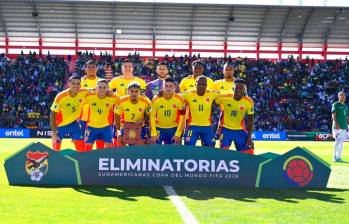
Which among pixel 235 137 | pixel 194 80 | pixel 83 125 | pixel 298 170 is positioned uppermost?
pixel 194 80

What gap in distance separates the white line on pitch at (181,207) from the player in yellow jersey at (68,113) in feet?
10.4

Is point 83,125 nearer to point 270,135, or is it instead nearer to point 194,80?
point 194,80

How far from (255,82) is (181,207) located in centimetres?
3267

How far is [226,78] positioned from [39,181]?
4.89m

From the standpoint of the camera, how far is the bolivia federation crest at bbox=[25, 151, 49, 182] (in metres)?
8.36

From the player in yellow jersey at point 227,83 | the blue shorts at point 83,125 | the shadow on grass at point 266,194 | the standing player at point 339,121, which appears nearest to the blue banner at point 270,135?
the standing player at point 339,121

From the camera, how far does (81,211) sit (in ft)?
20.7

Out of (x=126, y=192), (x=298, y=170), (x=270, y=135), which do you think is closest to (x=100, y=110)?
(x=126, y=192)

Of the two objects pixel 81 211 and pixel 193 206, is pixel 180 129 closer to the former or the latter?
pixel 193 206

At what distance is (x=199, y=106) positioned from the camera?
998cm

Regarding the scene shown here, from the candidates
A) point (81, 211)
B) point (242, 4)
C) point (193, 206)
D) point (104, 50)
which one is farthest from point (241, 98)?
point (104, 50)

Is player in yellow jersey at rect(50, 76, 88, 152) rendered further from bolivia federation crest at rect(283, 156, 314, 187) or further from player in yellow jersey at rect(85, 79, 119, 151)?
bolivia federation crest at rect(283, 156, 314, 187)

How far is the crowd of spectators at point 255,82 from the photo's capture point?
112ft

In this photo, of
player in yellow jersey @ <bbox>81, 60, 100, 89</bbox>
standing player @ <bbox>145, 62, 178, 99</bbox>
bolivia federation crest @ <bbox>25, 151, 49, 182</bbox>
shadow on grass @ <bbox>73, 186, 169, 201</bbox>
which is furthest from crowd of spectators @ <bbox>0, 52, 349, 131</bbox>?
shadow on grass @ <bbox>73, 186, 169, 201</bbox>
